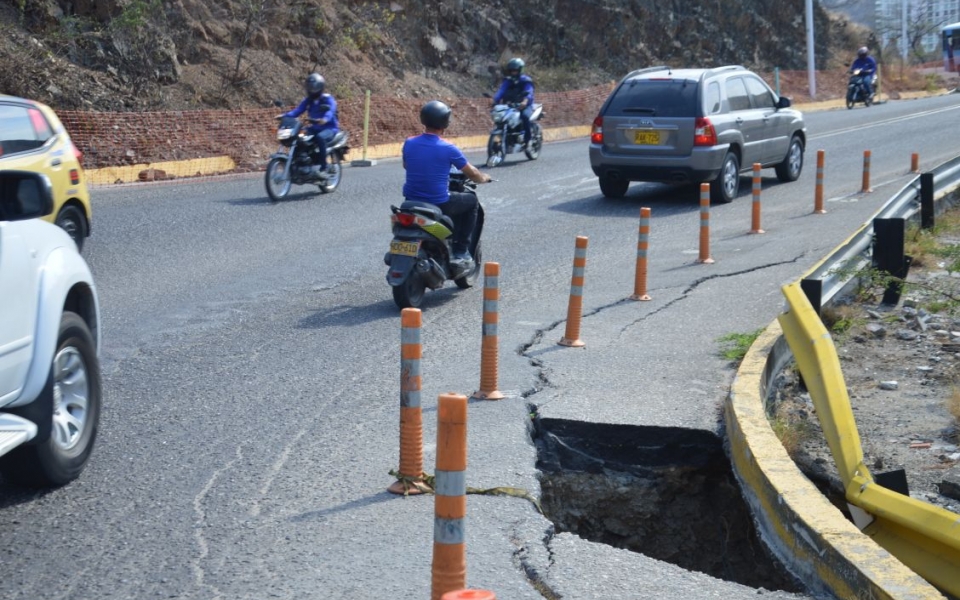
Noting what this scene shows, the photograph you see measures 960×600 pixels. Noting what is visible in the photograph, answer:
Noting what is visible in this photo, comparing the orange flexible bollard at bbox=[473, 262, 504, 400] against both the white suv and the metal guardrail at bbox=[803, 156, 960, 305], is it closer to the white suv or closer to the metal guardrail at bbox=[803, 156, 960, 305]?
the white suv

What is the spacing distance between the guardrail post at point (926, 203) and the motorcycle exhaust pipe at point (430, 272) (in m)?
5.80

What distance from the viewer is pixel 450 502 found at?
3.92 m

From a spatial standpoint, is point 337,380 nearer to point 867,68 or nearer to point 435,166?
point 435,166

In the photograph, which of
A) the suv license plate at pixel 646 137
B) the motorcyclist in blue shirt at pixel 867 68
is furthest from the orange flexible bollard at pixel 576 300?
the motorcyclist in blue shirt at pixel 867 68

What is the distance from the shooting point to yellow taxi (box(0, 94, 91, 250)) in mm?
11398

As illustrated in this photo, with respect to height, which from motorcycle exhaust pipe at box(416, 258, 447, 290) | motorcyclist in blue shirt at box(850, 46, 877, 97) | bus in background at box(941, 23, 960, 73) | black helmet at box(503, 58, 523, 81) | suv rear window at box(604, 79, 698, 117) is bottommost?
motorcycle exhaust pipe at box(416, 258, 447, 290)

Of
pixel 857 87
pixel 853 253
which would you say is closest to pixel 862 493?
pixel 853 253

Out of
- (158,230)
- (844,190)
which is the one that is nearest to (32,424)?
(158,230)

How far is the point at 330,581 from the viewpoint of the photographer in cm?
465

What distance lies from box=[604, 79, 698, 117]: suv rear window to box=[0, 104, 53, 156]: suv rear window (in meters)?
8.15

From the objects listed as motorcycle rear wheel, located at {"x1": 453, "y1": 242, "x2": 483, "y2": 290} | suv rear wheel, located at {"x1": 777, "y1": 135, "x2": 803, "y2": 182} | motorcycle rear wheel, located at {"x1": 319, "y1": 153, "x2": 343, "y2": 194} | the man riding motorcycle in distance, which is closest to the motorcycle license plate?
the man riding motorcycle in distance

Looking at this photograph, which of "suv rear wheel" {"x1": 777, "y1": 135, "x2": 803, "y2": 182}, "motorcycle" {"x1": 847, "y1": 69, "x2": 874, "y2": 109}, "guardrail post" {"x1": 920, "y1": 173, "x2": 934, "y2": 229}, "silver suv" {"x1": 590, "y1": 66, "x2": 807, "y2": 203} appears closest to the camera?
"guardrail post" {"x1": 920, "y1": 173, "x2": 934, "y2": 229}

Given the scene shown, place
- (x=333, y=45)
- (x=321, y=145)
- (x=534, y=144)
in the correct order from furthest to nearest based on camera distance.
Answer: (x=333, y=45) < (x=534, y=144) < (x=321, y=145)

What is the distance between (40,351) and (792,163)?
52.2ft
